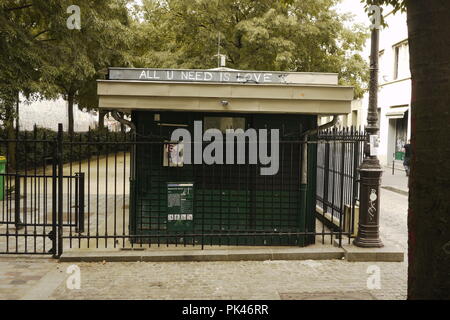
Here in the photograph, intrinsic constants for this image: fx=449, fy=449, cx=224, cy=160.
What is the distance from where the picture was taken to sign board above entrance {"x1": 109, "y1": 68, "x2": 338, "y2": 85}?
278 inches

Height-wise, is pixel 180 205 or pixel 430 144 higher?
pixel 430 144

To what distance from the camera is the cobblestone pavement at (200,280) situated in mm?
5480

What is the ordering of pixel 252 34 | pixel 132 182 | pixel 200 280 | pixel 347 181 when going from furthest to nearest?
1. pixel 252 34
2. pixel 347 181
3. pixel 132 182
4. pixel 200 280

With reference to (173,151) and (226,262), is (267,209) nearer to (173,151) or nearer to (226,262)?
(226,262)

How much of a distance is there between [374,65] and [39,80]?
8.95 metres

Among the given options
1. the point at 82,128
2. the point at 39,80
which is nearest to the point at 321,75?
the point at 39,80

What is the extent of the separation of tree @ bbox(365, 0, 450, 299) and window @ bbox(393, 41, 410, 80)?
22.9 m

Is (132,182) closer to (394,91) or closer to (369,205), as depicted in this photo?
(369,205)

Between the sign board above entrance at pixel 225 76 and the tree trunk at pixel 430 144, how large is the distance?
158 inches

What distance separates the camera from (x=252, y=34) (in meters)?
16.1

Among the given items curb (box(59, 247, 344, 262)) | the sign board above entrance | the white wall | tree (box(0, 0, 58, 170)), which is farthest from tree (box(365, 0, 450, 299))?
the white wall

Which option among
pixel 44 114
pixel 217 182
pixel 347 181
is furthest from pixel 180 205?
pixel 44 114

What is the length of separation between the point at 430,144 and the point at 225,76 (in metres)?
4.53

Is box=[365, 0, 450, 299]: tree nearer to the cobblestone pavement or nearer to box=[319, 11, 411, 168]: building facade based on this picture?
the cobblestone pavement
